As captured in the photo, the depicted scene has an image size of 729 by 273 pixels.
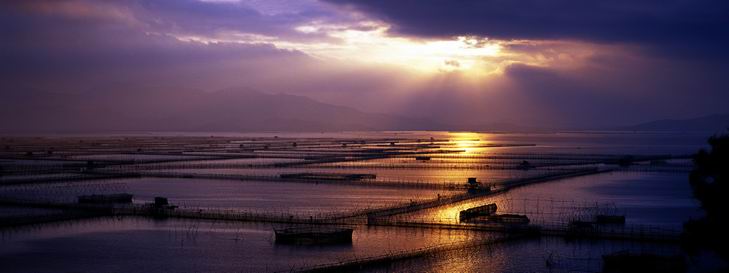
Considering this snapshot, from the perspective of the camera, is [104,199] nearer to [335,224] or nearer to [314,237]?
[335,224]

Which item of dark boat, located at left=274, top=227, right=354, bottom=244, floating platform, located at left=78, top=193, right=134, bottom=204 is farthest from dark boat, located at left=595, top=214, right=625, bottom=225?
floating platform, located at left=78, top=193, right=134, bottom=204

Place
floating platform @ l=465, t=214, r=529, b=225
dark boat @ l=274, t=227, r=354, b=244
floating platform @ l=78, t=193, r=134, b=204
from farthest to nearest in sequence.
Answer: floating platform @ l=78, t=193, r=134, b=204 < floating platform @ l=465, t=214, r=529, b=225 < dark boat @ l=274, t=227, r=354, b=244

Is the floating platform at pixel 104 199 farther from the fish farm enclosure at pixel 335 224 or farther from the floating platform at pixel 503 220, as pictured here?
the floating platform at pixel 503 220

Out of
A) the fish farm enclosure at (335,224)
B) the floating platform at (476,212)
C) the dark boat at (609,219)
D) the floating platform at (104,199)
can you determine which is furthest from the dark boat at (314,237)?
the floating platform at (104,199)

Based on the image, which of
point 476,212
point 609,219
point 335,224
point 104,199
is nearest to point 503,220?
point 476,212

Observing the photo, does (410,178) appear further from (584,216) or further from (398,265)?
(398,265)

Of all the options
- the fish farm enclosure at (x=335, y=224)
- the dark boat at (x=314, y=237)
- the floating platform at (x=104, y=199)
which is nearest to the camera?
the fish farm enclosure at (x=335, y=224)

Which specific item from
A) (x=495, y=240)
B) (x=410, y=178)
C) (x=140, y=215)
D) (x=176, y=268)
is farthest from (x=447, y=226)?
(x=410, y=178)

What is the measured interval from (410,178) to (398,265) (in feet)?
88.3

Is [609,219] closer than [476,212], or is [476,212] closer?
[609,219]

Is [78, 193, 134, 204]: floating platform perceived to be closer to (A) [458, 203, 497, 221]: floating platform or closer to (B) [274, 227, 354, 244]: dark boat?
(B) [274, 227, 354, 244]: dark boat

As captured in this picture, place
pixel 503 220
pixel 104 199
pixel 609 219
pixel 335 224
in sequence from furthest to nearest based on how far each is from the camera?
pixel 104 199, pixel 609 219, pixel 503 220, pixel 335 224

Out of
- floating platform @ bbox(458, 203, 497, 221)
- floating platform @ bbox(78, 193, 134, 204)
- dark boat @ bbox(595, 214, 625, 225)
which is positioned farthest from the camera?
floating platform @ bbox(78, 193, 134, 204)

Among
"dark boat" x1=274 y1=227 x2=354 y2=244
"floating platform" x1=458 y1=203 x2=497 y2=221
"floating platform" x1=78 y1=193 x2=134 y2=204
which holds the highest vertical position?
"floating platform" x1=78 y1=193 x2=134 y2=204
